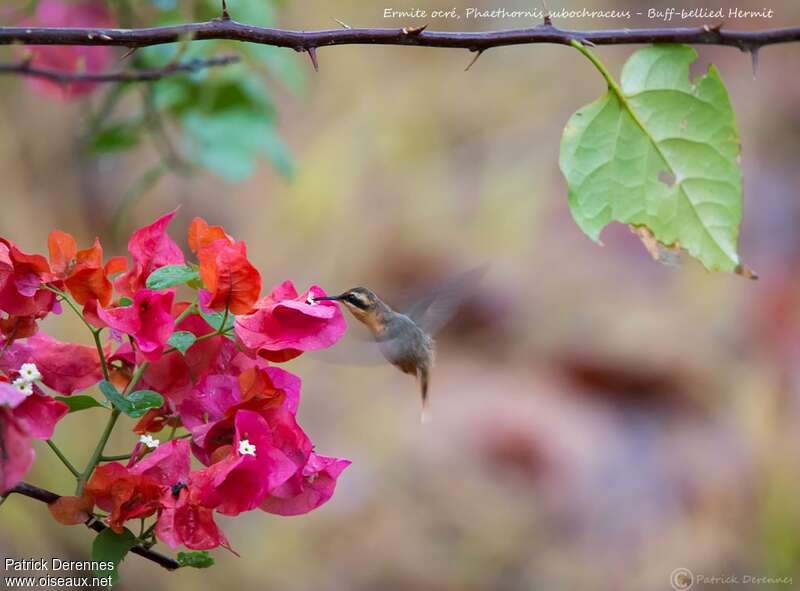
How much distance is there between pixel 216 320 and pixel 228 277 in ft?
0.11

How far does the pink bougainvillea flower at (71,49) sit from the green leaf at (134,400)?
0.88 meters

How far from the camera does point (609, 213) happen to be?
2.64ft

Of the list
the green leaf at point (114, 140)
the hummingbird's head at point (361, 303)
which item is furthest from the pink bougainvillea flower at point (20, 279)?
the green leaf at point (114, 140)

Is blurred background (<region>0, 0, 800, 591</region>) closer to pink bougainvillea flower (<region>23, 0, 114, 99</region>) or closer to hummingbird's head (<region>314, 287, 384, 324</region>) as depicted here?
pink bougainvillea flower (<region>23, 0, 114, 99</region>)

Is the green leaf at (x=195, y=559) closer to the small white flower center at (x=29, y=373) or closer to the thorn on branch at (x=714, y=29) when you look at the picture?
the small white flower center at (x=29, y=373)

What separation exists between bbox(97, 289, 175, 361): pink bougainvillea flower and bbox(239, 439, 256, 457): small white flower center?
0.08 m

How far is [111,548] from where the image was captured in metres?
0.61

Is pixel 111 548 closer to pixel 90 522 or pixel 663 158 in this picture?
pixel 90 522

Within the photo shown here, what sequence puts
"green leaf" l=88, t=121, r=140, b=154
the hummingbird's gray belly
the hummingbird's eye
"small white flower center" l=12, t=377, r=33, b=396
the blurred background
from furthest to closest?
the blurred background → "green leaf" l=88, t=121, r=140, b=154 → the hummingbird's gray belly → the hummingbird's eye → "small white flower center" l=12, t=377, r=33, b=396

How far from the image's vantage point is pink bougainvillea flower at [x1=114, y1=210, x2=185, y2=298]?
655 millimetres

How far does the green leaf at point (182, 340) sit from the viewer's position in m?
0.59

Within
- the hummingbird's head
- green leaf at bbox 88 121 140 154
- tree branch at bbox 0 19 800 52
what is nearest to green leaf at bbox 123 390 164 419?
tree branch at bbox 0 19 800 52

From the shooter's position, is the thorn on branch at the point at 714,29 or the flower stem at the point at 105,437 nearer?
the flower stem at the point at 105,437

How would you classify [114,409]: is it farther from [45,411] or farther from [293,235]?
[293,235]
